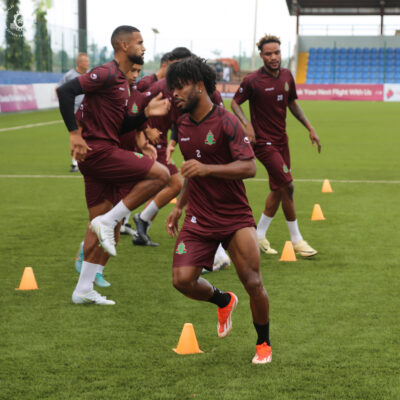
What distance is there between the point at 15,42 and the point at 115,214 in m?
30.2

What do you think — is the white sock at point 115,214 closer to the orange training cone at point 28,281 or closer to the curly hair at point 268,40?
the orange training cone at point 28,281

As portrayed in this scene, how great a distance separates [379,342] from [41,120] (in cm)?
2531

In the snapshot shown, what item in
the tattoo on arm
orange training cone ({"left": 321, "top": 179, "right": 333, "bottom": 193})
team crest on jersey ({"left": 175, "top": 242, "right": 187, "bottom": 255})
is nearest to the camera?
team crest on jersey ({"left": 175, "top": 242, "right": 187, "bottom": 255})

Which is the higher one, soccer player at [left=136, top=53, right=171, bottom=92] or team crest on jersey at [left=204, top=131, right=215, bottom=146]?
soccer player at [left=136, top=53, right=171, bottom=92]

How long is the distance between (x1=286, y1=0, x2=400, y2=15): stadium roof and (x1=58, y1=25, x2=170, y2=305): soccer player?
56204 mm

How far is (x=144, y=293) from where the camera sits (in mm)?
6520

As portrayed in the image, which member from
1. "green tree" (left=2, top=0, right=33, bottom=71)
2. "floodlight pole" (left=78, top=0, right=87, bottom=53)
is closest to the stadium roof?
"floodlight pole" (left=78, top=0, right=87, bottom=53)

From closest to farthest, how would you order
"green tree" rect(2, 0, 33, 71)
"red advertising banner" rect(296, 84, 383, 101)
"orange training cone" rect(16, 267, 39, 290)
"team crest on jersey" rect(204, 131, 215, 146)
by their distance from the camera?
"team crest on jersey" rect(204, 131, 215, 146)
"orange training cone" rect(16, 267, 39, 290)
"green tree" rect(2, 0, 33, 71)
"red advertising banner" rect(296, 84, 383, 101)

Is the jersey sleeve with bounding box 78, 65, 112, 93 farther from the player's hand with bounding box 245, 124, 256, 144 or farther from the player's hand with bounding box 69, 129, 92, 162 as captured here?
the player's hand with bounding box 245, 124, 256, 144

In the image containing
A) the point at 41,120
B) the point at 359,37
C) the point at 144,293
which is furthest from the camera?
the point at 359,37

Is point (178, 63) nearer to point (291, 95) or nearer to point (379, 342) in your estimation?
point (379, 342)

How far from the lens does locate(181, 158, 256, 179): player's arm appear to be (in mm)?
4465

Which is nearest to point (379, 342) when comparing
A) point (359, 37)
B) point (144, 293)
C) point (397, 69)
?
point (144, 293)

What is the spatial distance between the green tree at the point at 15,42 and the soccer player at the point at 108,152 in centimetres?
2869
